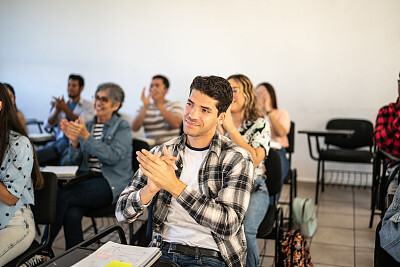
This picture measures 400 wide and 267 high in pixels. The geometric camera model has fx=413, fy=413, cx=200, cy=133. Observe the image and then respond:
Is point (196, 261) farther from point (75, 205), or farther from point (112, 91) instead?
point (112, 91)

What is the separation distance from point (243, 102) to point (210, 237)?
3.63 feet

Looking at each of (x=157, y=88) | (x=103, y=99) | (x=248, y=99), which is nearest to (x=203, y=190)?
(x=248, y=99)

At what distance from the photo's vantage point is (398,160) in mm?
2371

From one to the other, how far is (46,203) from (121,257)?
798 millimetres

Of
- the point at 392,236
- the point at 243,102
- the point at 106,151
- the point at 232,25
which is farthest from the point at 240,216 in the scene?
the point at 232,25

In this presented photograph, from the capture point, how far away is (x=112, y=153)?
2592 millimetres

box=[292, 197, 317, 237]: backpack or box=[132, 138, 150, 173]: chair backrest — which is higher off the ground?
box=[132, 138, 150, 173]: chair backrest

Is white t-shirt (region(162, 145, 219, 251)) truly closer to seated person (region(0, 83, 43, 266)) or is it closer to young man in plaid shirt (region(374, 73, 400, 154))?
seated person (region(0, 83, 43, 266))

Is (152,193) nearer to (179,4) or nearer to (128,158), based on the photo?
(128,158)

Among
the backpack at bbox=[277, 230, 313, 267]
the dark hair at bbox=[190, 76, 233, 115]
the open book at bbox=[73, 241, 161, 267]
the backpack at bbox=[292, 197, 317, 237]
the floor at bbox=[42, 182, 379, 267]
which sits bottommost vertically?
the floor at bbox=[42, 182, 379, 267]

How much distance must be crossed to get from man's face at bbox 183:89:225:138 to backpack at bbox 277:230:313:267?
1.04m

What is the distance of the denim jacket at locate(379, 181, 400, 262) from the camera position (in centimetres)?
148

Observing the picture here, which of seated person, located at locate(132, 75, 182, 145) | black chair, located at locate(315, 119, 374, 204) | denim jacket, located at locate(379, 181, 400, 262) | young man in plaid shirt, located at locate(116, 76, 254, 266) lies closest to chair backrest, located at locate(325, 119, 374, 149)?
black chair, located at locate(315, 119, 374, 204)

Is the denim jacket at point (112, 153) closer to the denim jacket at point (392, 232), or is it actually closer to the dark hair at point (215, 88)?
the dark hair at point (215, 88)
